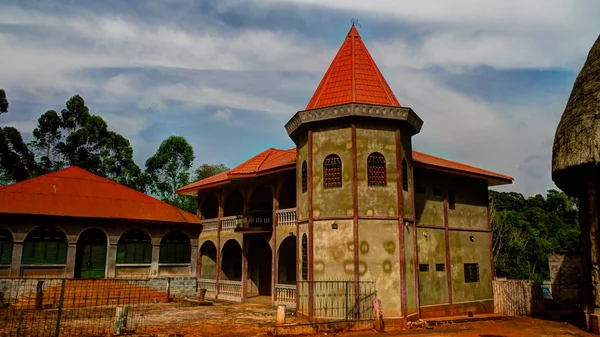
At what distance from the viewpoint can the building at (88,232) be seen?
2228cm

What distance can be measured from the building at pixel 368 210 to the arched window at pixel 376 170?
0.13 ft

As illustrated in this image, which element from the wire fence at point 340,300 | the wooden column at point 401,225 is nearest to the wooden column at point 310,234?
the wire fence at point 340,300

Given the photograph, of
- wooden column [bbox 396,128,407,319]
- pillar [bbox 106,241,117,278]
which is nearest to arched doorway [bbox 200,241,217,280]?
pillar [bbox 106,241,117,278]

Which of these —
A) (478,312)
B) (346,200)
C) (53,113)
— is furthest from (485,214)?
(53,113)

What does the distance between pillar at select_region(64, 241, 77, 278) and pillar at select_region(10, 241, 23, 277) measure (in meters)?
2.13

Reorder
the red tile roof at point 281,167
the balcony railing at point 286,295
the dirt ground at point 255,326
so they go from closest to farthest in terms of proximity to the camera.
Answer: the dirt ground at point 255,326 → the balcony railing at point 286,295 → the red tile roof at point 281,167

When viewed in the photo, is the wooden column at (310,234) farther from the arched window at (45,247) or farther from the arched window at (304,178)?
the arched window at (45,247)

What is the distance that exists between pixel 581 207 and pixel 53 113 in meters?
43.8

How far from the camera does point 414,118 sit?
17.6m

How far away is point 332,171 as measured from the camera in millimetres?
17016

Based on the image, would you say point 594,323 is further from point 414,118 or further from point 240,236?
point 240,236

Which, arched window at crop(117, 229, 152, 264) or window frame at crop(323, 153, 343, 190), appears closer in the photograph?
window frame at crop(323, 153, 343, 190)

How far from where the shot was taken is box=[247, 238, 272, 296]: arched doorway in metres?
25.2

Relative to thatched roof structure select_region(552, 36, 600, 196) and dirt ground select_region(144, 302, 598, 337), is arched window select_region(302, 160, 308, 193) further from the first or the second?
thatched roof structure select_region(552, 36, 600, 196)
